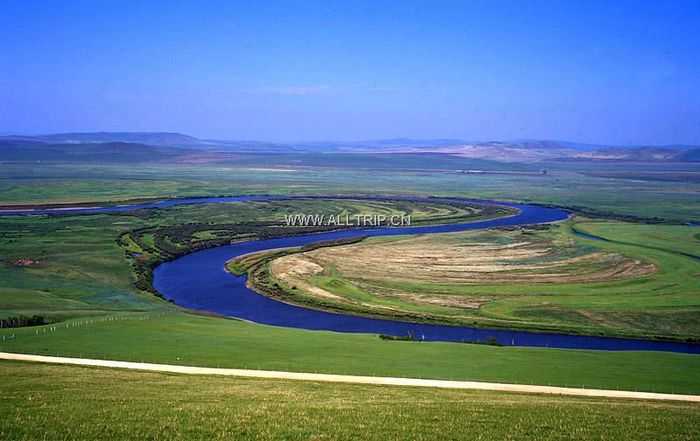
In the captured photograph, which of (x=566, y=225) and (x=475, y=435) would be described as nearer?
(x=475, y=435)

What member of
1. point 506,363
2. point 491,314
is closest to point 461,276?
point 491,314

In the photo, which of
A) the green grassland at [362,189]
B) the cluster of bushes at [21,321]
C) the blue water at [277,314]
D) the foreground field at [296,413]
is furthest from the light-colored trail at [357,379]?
the green grassland at [362,189]

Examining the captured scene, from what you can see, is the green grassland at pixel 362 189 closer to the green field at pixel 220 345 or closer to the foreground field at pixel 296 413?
the green field at pixel 220 345

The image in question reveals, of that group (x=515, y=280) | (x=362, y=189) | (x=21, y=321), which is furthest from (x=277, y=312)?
(x=362, y=189)

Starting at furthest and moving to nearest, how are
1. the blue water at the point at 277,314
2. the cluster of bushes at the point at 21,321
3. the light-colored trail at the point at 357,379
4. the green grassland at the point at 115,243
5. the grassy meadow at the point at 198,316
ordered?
the green grassland at the point at 115,243 < the blue water at the point at 277,314 < the cluster of bushes at the point at 21,321 < the grassy meadow at the point at 198,316 < the light-colored trail at the point at 357,379

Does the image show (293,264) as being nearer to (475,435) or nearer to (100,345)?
(100,345)

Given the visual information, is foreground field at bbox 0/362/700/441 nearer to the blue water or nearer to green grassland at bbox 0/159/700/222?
the blue water
